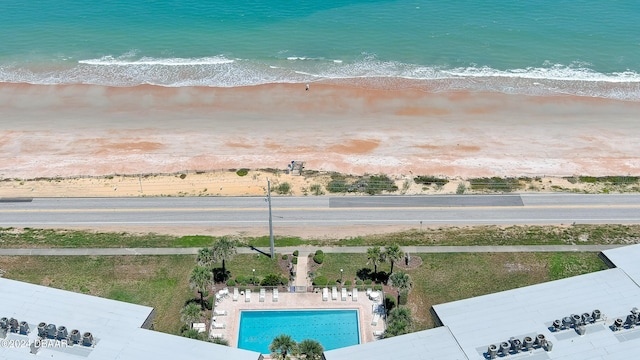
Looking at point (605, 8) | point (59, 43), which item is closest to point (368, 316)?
point (59, 43)

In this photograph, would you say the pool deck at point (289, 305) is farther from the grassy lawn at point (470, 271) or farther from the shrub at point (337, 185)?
the shrub at point (337, 185)

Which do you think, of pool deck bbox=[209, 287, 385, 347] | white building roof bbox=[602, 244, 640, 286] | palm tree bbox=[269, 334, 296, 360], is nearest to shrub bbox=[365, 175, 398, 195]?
pool deck bbox=[209, 287, 385, 347]

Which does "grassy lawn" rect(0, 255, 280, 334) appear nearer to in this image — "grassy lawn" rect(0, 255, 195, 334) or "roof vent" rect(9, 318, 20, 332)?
"grassy lawn" rect(0, 255, 195, 334)

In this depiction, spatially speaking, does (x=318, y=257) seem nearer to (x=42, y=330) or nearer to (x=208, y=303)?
(x=208, y=303)

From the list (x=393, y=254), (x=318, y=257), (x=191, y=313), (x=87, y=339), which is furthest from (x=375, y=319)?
(x=87, y=339)

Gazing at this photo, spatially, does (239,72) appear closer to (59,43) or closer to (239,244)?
(59,43)

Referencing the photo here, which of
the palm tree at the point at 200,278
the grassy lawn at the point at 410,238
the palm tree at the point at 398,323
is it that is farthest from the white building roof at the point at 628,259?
the palm tree at the point at 200,278
